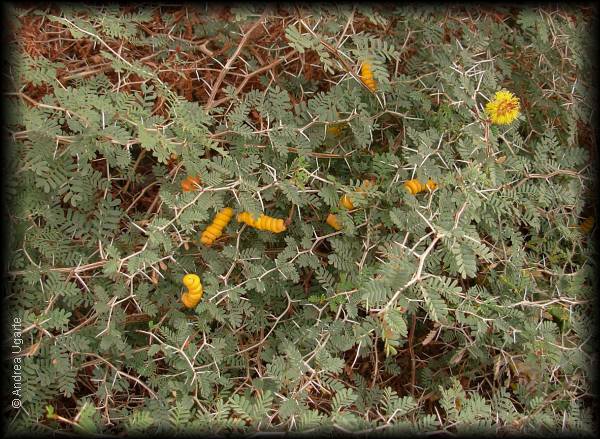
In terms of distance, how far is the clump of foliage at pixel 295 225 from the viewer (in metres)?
2.10

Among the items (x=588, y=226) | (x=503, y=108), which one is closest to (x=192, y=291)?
(x=503, y=108)

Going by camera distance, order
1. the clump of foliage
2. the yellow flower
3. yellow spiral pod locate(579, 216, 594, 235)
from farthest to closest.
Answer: yellow spiral pod locate(579, 216, 594, 235) → the yellow flower → the clump of foliage

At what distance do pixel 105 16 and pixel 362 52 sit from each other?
1103 millimetres

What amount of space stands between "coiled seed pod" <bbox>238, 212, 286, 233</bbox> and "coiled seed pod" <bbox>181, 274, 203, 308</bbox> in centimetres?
30

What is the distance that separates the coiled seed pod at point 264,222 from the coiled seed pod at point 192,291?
0.99 ft

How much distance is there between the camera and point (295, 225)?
8.16 ft

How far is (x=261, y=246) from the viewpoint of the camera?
2.43m

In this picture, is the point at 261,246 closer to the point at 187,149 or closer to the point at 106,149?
the point at 187,149

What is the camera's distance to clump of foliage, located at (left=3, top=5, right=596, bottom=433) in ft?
6.90

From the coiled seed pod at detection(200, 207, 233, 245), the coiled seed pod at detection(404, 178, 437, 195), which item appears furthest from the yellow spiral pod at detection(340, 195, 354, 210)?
the coiled seed pod at detection(200, 207, 233, 245)

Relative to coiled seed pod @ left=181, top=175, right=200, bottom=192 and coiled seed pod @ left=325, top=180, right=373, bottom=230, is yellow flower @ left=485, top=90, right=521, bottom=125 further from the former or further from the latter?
coiled seed pod @ left=181, top=175, right=200, bottom=192

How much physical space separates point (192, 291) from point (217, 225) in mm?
284

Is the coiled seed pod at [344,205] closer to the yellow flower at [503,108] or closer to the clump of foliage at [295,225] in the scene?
Answer: the clump of foliage at [295,225]

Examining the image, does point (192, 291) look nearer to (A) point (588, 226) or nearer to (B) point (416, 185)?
(B) point (416, 185)
